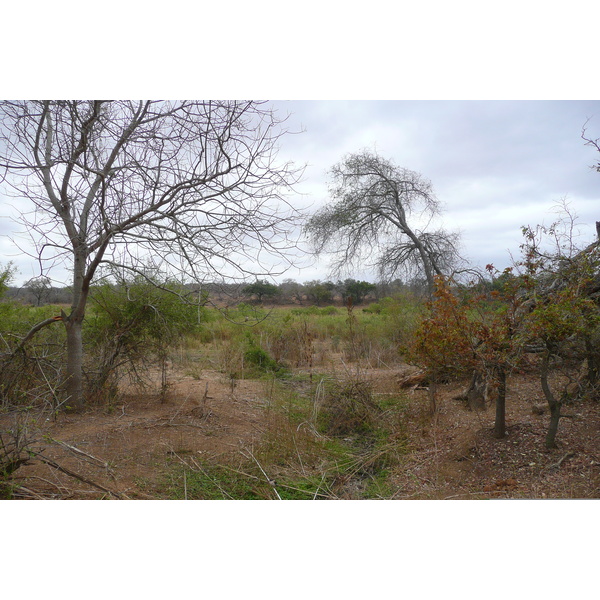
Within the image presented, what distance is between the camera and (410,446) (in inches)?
197

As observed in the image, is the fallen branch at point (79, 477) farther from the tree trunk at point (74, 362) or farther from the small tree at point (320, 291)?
the small tree at point (320, 291)

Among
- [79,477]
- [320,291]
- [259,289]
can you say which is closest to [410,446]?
[259,289]

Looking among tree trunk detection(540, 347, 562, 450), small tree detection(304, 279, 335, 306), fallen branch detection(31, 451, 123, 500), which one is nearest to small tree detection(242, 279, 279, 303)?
fallen branch detection(31, 451, 123, 500)

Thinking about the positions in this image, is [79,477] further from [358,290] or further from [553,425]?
[358,290]

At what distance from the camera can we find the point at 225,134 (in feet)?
15.6

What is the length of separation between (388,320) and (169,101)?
828cm

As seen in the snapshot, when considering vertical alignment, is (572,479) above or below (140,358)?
below

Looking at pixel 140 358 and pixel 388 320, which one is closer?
pixel 140 358

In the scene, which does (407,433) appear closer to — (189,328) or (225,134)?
(189,328)

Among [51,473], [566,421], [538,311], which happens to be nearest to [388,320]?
[566,421]

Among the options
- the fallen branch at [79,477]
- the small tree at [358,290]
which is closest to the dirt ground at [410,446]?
the fallen branch at [79,477]

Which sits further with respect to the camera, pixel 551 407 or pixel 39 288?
pixel 39 288

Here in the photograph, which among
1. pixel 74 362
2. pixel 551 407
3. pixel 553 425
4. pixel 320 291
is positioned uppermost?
pixel 320 291

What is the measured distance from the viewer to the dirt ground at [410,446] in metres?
3.60
